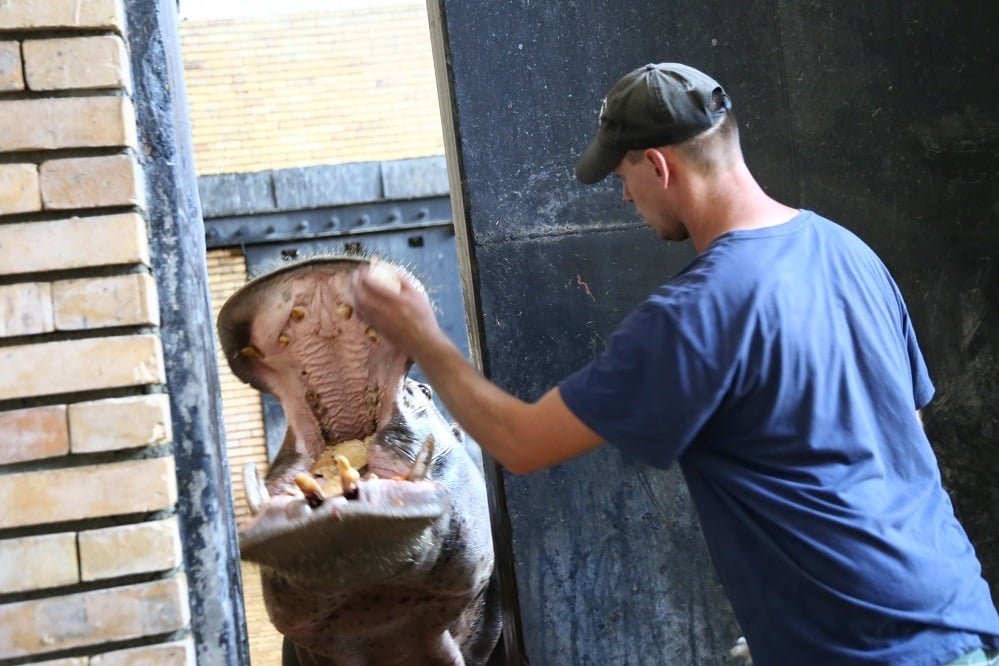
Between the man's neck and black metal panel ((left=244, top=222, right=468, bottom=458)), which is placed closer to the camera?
the man's neck

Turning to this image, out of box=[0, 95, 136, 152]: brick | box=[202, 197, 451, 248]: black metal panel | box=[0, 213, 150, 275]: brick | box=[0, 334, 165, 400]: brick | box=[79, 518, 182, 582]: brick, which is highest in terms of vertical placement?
box=[202, 197, 451, 248]: black metal panel

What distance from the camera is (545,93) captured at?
125 inches

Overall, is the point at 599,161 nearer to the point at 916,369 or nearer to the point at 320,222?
the point at 916,369

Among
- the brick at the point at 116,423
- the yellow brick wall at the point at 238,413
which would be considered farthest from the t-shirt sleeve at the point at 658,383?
the yellow brick wall at the point at 238,413

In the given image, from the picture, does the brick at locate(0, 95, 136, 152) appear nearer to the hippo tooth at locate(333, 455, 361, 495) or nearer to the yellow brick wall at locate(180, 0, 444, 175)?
the hippo tooth at locate(333, 455, 361, 495)

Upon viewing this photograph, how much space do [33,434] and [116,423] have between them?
0.15m

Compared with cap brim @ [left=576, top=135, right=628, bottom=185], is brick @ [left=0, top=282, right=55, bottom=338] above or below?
below

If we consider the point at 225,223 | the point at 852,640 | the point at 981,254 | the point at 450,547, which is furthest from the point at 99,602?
Result: the point at 225,223

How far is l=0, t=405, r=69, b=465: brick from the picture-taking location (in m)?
2.15

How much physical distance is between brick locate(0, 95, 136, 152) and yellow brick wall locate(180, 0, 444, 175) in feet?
41.6

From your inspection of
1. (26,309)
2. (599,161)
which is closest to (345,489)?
(26,309)

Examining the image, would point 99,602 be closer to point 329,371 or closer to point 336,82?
point 329,371

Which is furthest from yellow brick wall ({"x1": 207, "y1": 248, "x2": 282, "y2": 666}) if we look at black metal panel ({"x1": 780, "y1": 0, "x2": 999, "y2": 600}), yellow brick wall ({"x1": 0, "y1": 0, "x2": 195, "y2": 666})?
yellow brick wall ({"x1": 0, "y1": 0, "x2": 195, "y2": 666})

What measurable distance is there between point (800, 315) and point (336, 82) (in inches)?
545
